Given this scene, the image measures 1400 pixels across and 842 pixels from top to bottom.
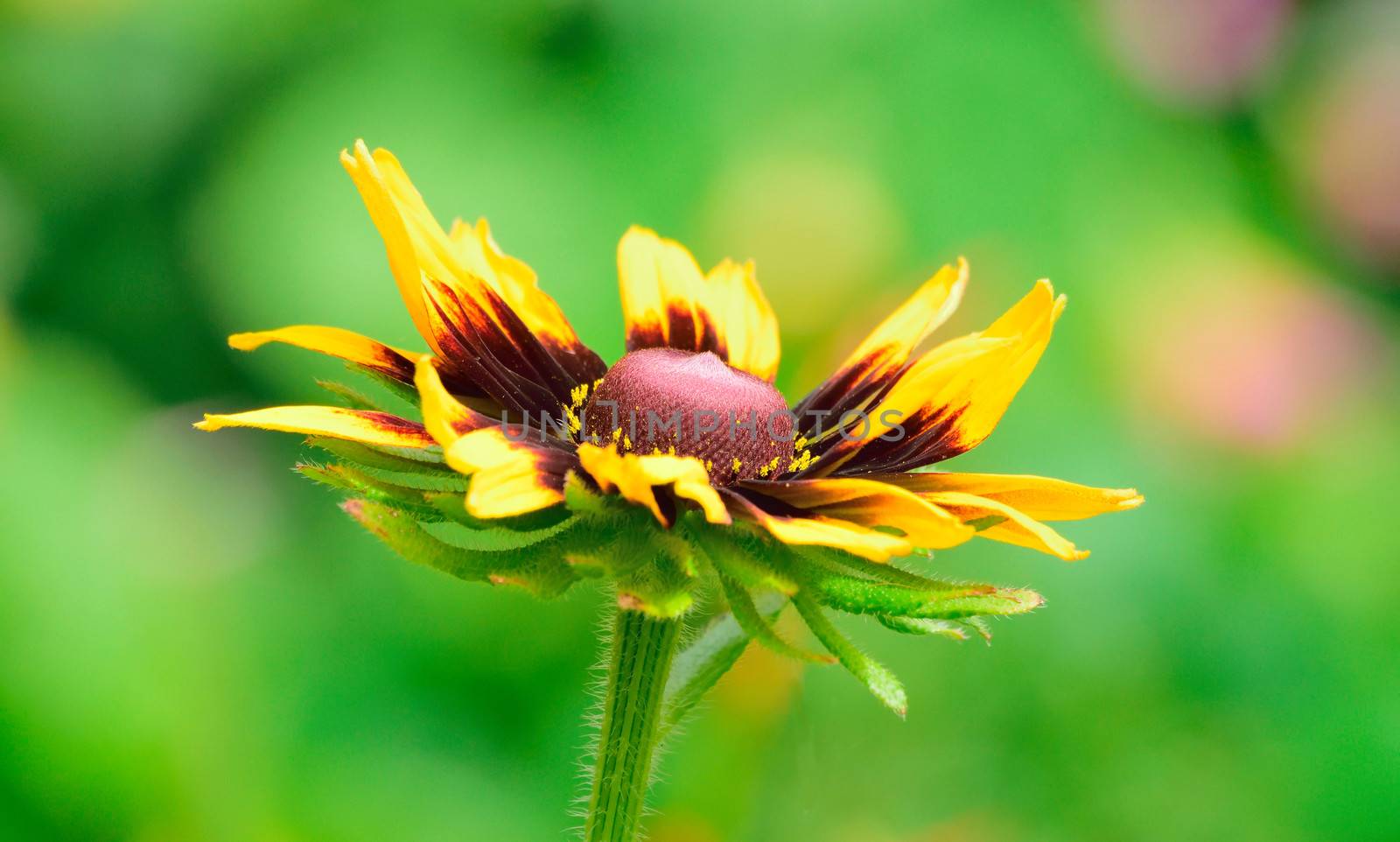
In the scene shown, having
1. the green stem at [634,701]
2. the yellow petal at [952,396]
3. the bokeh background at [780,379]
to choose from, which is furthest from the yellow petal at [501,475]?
the bokeh background at [780,379]

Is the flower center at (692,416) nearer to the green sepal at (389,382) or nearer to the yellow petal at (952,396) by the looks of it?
the yellow petal at (952,396)

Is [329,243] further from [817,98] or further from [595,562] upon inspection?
[595,562]

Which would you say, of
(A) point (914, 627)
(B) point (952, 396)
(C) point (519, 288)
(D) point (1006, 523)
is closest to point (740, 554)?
(A) point (914, 627)

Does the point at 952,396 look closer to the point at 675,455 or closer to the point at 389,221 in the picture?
the point at 675,455

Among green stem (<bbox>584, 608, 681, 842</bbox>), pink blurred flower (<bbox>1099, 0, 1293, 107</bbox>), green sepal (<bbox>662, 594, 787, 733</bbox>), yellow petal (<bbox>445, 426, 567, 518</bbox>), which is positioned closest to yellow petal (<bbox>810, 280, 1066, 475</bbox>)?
green sepal (<bbox>662, 594, 787, 733</bbox>)

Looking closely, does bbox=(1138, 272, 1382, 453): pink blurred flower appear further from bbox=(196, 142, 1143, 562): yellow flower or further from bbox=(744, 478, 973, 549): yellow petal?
bbox=(744, 478, 973, 549): yellow petal

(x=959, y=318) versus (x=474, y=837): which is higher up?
(x=959, y=318)

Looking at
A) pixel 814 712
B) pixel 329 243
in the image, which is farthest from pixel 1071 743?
pixel 329 243
